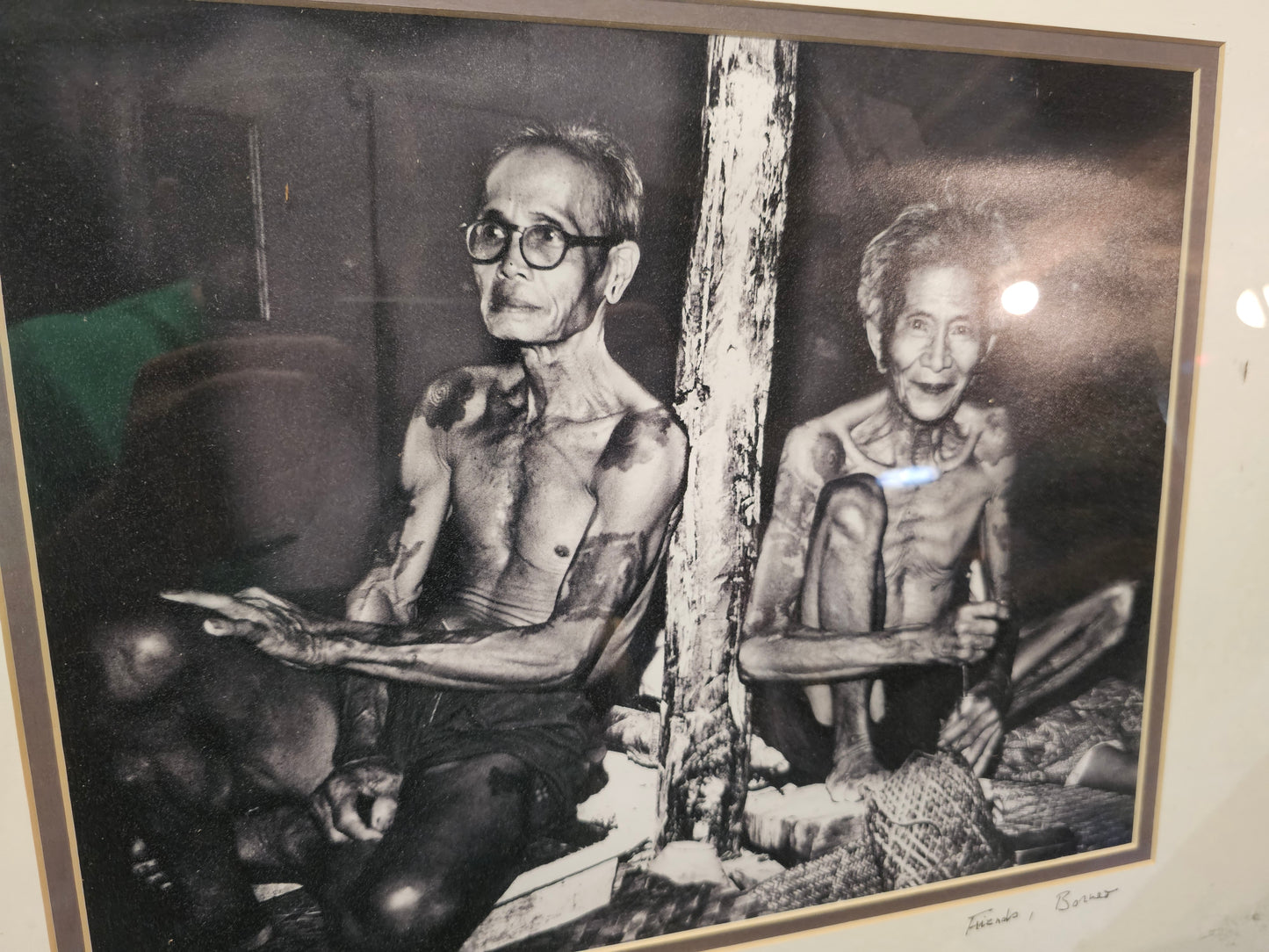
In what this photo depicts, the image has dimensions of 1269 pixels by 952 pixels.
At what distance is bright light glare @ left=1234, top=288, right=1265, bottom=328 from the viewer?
146 cm

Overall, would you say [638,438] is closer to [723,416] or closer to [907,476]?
[723,416]

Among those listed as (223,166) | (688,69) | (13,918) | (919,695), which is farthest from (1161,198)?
(13,918)

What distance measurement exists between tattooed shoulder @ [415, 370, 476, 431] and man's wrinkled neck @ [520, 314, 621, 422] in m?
0.09

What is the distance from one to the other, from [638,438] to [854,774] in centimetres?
74

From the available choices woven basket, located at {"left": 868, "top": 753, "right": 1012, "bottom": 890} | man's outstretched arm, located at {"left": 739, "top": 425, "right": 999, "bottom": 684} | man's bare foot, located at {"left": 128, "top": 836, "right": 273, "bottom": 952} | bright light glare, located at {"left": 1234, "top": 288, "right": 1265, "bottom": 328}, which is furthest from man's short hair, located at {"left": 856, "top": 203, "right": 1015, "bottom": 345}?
man's bare foot, located at {"left": 128, "top": 836, "right": 273, "bottom": 952}

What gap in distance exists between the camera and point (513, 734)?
1.30m

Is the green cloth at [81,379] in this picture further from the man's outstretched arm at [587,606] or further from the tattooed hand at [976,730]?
the tattooed hand at [976,730]

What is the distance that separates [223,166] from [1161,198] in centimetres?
155

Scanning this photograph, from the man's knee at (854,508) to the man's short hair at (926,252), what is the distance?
26 cm

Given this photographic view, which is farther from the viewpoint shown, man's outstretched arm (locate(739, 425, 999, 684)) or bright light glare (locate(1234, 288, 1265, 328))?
bright light glare (locate(1234, 288, 1265, 328))

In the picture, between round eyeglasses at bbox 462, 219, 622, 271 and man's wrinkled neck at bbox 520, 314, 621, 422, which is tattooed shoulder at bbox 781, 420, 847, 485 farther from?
round eyeglasses at bbox 462, 219, 622, 271

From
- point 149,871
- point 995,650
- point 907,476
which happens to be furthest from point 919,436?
point 149,871

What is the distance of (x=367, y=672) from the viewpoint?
125 centimetres

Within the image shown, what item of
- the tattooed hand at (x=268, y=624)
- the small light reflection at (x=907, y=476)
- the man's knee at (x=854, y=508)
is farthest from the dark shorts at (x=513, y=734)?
the small light reflection at (x=907, y=476)
